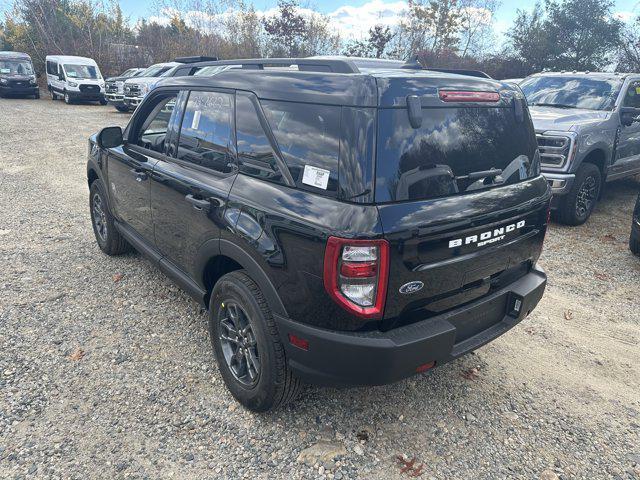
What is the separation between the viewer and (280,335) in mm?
2398

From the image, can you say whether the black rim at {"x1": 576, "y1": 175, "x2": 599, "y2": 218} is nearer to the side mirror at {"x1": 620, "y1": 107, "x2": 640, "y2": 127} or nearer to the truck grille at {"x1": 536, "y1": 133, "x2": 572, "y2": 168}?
the truck grille at {"x1": 536, "y1": 133, "x2": 572, "y2": 168}

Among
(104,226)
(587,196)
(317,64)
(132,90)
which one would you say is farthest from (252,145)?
(132,90)

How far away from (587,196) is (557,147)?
1.02 meters

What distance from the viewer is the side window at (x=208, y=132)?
2799 millimetres

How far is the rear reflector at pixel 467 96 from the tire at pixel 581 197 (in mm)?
4311

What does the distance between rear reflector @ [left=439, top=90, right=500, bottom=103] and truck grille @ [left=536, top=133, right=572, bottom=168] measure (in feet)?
13.3

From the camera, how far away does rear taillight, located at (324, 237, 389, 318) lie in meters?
2.05

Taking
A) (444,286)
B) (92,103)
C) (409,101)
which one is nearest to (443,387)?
(444,286)

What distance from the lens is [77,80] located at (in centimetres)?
2136

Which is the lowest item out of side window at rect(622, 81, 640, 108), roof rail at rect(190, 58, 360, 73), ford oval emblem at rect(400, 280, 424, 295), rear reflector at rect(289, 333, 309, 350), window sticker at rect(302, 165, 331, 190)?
rear reflector at rect(289, 333, 309, 350)

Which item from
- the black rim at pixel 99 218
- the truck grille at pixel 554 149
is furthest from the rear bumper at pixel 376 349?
the truck grille at pixel 554 149

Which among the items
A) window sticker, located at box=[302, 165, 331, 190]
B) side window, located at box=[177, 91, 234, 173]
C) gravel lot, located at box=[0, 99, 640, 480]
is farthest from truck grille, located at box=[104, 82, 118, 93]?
window sticker, located at box=[302, 165, 331, 190]

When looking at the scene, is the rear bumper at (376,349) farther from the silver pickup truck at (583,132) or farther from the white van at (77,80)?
the white van at (77,80)

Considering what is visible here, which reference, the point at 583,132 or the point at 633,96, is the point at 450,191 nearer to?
the point at 583,132
